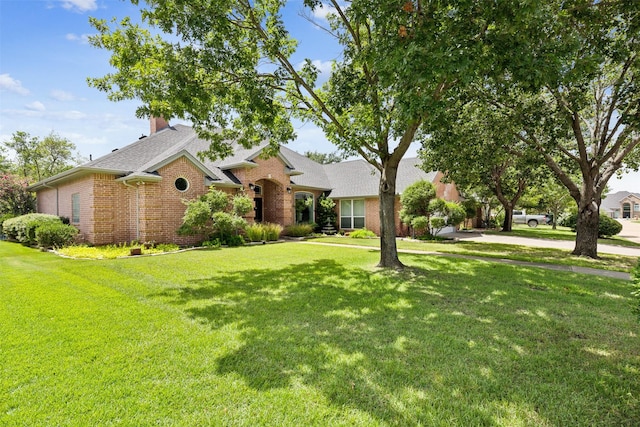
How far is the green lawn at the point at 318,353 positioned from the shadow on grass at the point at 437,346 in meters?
0.02

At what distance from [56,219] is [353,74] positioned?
1621cm

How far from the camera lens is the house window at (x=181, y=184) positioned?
48.8ft

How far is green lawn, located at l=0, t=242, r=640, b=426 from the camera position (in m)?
2.72

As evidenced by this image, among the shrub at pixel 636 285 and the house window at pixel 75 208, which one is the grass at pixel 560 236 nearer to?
the shrub at pixel 636 285

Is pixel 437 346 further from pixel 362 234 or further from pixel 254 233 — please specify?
pixel 362 234

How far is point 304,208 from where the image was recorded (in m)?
21.9

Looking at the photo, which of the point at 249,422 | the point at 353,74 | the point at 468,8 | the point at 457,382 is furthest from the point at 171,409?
the point at 353,74

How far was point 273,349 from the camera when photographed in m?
3.88

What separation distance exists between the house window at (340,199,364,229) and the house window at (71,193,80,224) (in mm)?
16082

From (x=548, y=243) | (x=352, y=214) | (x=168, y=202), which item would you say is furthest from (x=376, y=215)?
(x=168, y=202)

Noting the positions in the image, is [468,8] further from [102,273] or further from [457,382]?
[102,273]

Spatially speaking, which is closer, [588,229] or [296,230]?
[588,229]

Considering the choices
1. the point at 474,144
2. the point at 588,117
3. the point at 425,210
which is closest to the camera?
the point at 474,144

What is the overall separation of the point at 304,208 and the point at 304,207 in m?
0.17
